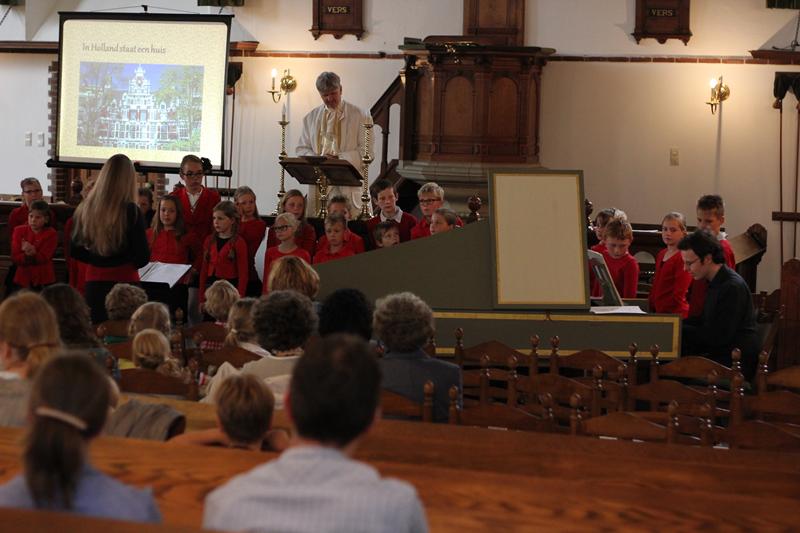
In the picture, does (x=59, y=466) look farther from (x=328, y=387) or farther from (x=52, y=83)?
(x=52, y=83)

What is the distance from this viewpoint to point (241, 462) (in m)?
2.69

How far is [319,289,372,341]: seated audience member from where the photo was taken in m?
4.56

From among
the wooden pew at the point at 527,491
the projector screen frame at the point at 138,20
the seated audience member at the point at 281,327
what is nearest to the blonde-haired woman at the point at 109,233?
the seated audience member at the point at 281,327

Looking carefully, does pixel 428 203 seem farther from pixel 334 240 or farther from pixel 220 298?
pixel 220 298

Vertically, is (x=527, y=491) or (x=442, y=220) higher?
(x=442, y=220)

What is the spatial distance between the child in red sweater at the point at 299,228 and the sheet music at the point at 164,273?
65 centimetres

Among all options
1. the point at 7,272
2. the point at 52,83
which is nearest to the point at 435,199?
the point at 7,272

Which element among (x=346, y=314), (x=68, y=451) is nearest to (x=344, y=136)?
(x=346, y=314)

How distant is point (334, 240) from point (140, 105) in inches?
177

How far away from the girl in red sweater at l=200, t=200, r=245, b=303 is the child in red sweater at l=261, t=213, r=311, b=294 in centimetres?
28

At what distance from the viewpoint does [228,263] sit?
8.26 meters

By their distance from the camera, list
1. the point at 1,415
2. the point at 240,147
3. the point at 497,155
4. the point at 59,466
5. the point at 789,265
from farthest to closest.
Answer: the point at 240,147 < the point at 497,155 < the point at 789,265 < the point at 1,415 < the point at 59,466

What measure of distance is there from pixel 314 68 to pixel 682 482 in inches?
483

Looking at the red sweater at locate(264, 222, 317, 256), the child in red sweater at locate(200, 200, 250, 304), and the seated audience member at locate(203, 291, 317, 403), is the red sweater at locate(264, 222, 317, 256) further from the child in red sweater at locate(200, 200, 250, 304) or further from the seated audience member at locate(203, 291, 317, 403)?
the seated audience member at locate(203, 291, 317, 403)
